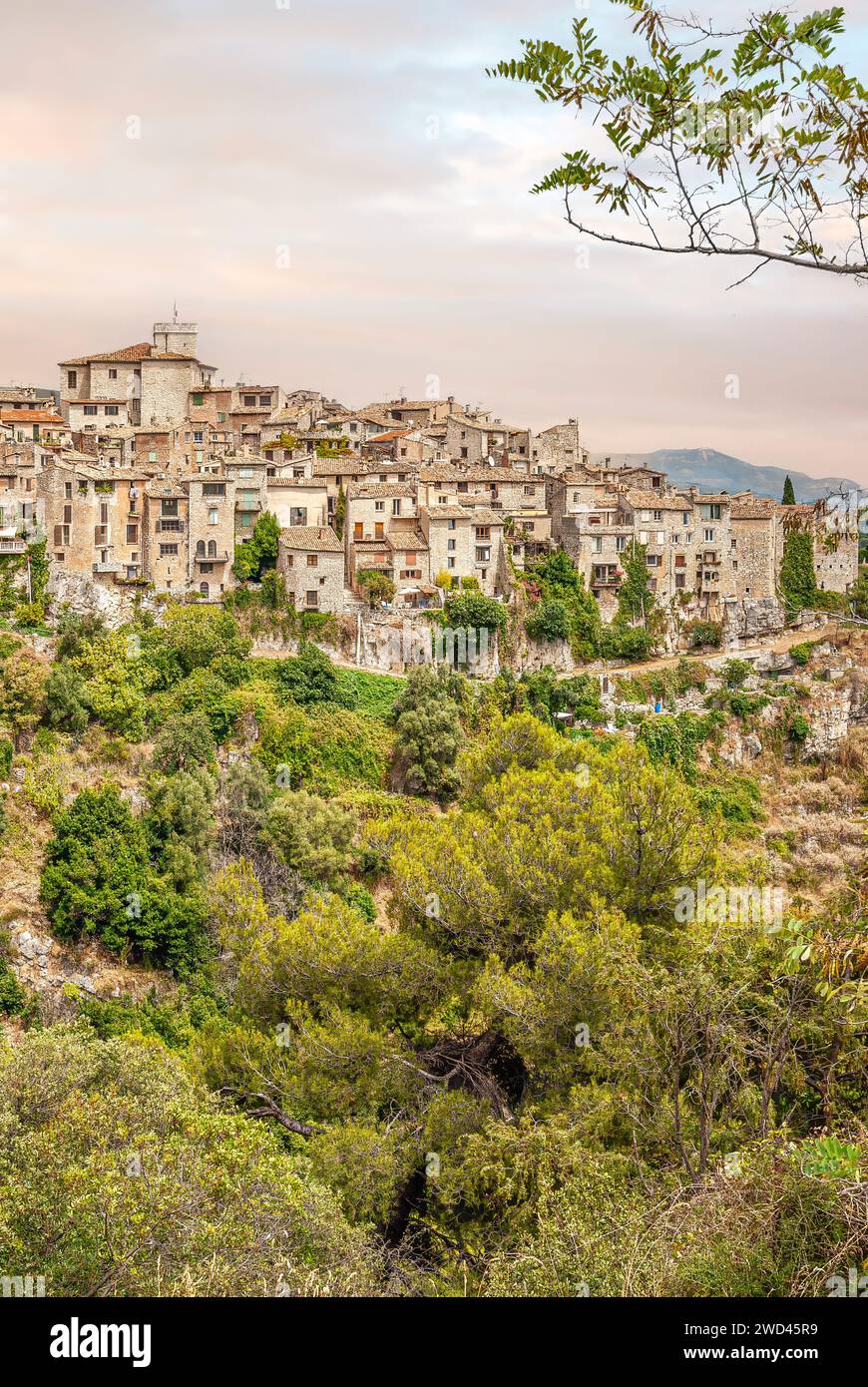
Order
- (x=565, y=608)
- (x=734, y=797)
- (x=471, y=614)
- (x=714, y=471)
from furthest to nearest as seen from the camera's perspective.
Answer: (x=714, y=471)
(x=565, y=608)
(x=471, y=614)
(x=734, y=797)

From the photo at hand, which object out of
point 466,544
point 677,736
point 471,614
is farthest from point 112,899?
point 677,736

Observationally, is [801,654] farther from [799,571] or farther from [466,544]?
[466,544]

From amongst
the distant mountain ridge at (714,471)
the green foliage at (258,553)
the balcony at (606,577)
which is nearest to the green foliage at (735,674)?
the balcony at (606,577)

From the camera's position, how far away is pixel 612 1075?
14547mm

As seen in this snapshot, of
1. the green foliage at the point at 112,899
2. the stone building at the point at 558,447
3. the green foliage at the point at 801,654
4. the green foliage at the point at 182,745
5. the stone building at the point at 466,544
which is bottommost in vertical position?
the green foliage at the point at 112,899

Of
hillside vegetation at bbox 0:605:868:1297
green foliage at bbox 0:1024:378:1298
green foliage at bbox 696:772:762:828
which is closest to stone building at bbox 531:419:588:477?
green foliage at bbox 696:772:762:828

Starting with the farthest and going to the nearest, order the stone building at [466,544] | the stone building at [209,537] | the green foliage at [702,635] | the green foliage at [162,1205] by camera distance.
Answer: the green foliage at [702,635] < the stone building at [466,544] < the stone building at [209,537] < the green foliage at [162,1205]

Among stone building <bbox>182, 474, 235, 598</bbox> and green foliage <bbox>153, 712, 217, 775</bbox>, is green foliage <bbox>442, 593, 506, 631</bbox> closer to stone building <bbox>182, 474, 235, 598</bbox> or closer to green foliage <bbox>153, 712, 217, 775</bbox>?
stone building <bbox>182, 474, 235, 598</bbox>

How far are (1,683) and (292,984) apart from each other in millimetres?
23203

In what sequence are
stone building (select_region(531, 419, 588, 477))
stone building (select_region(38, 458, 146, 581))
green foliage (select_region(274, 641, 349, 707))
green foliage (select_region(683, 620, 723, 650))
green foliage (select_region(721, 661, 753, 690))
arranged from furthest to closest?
stone building (select_region(531, 419, 588, 477)) < green foliage (select_region(683, 620, 723, 650)) < green foliage (select_region(721, 661, 753, 690)) < stone building (select_region(38, 458, 146, 581)) < green foliage (select_region(274, 641, 349, 707))

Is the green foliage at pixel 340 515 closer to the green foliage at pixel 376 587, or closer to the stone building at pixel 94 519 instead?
the green foliage at pixel 376 587

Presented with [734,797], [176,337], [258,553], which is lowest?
[734,797]

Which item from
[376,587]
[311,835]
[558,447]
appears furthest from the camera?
[558,447]

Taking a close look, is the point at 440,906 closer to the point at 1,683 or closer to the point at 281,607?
the point at 1,683
